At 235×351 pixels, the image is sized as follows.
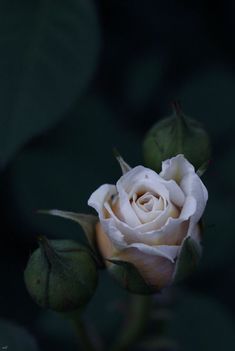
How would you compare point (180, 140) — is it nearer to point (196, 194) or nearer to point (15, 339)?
point (196, 194)

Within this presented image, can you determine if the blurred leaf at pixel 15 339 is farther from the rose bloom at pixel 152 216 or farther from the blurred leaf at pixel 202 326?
the blurred leaf at pixel 202 326

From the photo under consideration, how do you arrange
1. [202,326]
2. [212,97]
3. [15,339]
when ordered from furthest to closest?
[212,97], [202,326], [15,339]

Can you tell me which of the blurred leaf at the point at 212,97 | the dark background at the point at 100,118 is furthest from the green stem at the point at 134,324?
the blurred leaf at the point at 212,97

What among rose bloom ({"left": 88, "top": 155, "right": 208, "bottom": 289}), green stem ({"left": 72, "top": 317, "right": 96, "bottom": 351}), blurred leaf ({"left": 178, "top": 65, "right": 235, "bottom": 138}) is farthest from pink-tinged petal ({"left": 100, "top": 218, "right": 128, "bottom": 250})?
blurred leaf ({"left": 178, "top": 65, "right": 235, "bottom": 138})

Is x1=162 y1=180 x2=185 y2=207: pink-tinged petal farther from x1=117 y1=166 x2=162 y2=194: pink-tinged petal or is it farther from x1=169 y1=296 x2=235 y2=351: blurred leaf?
x1=169 y1=296 x2=235 y2=351: blurred leaf

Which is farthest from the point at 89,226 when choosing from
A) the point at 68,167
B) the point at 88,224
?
the point at 68,167

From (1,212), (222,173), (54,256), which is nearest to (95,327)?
(1,212)
